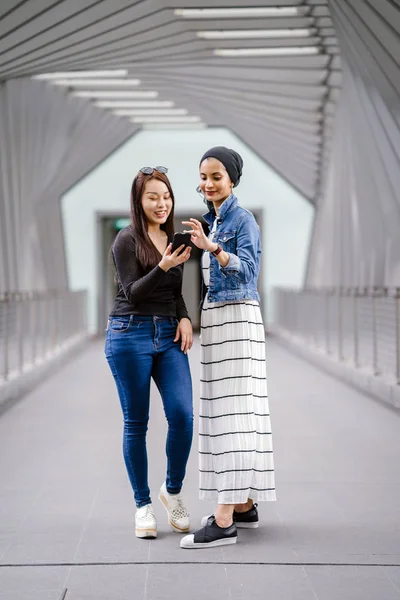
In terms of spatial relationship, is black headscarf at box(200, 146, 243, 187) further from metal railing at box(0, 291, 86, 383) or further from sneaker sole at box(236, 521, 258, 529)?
metal railing at box(0, 291, 86, 383)

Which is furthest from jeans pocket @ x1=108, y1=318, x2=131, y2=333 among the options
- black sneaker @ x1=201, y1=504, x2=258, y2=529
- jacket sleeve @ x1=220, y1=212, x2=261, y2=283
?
black sneaker @ x1=201, y1=504, x2=258, y2=529

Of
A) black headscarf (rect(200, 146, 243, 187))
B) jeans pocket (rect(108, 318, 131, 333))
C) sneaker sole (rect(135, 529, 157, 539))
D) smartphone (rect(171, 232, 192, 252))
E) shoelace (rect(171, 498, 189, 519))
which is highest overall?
black headscarf (rect(200, 146, 243, 187))

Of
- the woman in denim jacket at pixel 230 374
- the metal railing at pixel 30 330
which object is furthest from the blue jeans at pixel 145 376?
the metal railing at pixel 30 330

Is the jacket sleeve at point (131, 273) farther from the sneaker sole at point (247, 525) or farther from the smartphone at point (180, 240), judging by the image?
the sneaker sole at point (247, 525)

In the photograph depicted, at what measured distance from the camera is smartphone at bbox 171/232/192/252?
12.0ft

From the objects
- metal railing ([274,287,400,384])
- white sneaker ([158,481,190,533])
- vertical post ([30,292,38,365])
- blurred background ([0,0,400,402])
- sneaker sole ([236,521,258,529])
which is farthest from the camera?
vertical post ([30,292,38,365])

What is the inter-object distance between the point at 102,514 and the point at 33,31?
23.7 ft

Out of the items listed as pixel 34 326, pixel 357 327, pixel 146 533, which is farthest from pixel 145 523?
pixel 34 326

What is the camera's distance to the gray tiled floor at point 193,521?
10.7ft

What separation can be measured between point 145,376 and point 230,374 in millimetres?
350

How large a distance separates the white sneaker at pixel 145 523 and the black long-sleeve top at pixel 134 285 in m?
0.82

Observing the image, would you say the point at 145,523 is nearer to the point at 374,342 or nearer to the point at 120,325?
the point at 120,325

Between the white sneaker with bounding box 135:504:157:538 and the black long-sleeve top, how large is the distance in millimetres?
824

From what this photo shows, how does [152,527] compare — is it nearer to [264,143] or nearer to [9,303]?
[9,303]
